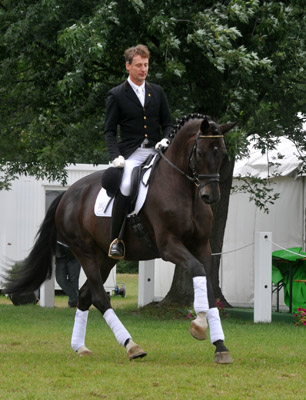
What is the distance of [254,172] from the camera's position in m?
19.3

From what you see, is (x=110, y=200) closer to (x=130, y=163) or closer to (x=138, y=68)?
(x=130, y=163)

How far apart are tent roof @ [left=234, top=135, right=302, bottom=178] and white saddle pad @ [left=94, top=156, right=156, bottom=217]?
28.5 ft

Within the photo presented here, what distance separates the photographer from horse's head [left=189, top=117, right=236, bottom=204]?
8.46 metres

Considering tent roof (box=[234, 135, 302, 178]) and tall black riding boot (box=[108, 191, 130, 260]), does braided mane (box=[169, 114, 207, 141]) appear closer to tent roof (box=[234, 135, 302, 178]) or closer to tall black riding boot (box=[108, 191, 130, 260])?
tall black riding boot (box=[108, 191, 130, 260])

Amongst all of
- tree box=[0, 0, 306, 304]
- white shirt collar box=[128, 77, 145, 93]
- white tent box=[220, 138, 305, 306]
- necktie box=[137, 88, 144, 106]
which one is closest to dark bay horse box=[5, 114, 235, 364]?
necktie box=[137, 88, 144, 106]

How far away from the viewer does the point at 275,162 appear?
18.9m

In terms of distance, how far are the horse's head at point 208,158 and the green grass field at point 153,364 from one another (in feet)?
5.32

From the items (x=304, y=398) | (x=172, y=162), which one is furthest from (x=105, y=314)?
(x=304, y=398)

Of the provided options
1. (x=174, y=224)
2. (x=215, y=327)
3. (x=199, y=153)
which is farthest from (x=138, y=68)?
(x=215, y=327)

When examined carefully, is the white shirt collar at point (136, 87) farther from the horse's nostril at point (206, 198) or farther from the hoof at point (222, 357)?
the hoof at point (222, 357)

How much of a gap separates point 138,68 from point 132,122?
1.87 ft

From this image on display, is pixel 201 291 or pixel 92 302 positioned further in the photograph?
pixel 92 302

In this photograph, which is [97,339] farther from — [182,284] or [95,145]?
[95,145]

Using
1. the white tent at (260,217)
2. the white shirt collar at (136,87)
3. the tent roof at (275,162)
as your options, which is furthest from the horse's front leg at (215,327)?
the tent roof at (275,162)
